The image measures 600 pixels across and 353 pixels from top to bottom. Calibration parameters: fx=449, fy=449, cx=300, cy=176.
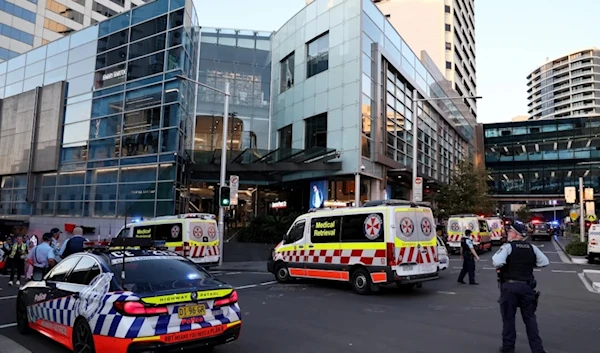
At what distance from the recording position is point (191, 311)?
5.25 metres

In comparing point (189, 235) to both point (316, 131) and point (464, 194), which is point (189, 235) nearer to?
point (316, 131)

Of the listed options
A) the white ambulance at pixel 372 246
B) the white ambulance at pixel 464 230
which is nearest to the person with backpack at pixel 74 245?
the white ambulance at pixel 372 246

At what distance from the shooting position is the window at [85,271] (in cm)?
584

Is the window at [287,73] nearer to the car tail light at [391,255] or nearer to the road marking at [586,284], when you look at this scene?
the road marking at [586,284]

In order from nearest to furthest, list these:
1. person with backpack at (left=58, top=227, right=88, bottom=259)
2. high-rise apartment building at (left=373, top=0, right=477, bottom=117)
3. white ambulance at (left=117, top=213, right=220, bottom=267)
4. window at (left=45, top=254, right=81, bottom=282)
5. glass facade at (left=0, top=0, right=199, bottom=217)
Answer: window at (left=45, top=254, right=81, bottom=282) → person with backpack at (left=58, top=227, right=88, bottom=259) → white ambulance at (left=117, top=213, right=220, bottom=267) → glass facade at (left=0, top=0, right=199, bottom=217) → high-rise apartment building at (left=373, top=0, right=477, bottom=117)

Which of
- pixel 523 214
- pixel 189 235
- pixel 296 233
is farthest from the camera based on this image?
pixel 523 214

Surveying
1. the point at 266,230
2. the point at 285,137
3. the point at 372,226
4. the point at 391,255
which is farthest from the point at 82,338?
the point at 285,137

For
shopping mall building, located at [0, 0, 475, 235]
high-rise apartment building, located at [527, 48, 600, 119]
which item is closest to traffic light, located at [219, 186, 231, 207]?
shopping mall building, located at [0, 0, 475, 235]

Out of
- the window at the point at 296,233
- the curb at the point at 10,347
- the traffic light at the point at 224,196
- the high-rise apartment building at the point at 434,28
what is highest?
the high-rise apartment building at the point at 434,28

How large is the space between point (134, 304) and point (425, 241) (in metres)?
8.30

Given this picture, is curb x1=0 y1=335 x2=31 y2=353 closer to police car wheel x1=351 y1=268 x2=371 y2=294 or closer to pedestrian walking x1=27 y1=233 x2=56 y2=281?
pedestrian walking x1=27 y1=233 x2=56 y2=281

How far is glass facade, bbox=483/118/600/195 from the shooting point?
220ft

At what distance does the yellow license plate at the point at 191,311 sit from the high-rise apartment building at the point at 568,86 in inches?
5841

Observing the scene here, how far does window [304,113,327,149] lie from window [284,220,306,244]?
13999 millimetres
